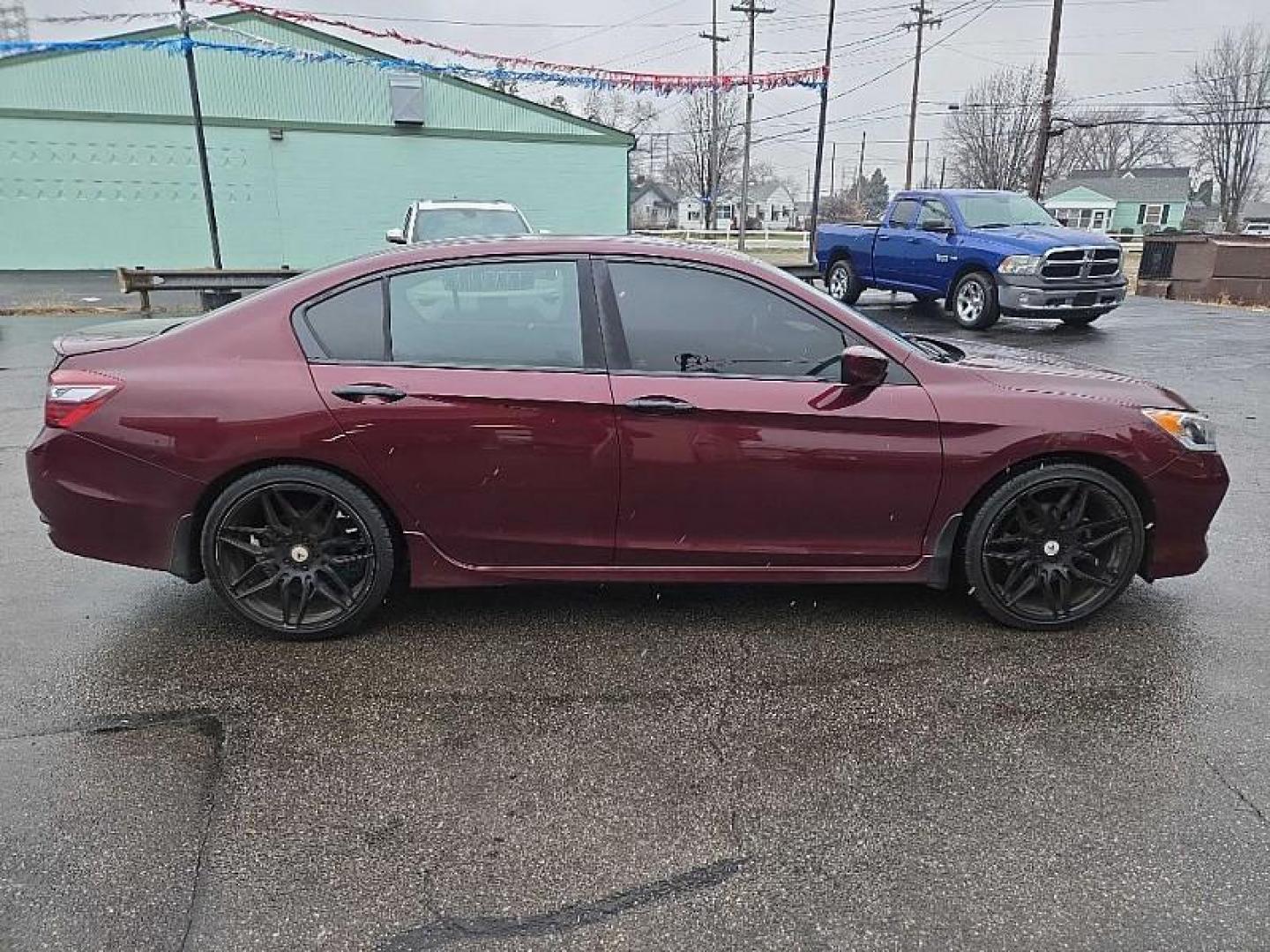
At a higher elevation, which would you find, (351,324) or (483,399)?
(351,324)

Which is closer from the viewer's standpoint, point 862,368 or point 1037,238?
point 862,368

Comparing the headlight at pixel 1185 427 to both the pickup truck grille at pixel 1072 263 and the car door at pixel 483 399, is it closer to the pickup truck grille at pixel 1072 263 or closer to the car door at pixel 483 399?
the car door at pixel 483 399

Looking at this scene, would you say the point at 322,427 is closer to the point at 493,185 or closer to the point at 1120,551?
the point at 1120,551

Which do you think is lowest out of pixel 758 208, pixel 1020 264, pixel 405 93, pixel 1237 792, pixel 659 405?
pixel 1237 792

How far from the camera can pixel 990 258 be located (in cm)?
1259

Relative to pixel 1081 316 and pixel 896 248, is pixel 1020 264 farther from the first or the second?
pixel 896 248

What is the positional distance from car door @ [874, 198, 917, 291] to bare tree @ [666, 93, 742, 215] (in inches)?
1274

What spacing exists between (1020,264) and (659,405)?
10.6 meters

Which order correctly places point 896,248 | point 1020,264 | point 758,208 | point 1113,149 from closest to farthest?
point 1020,264 → point 896,248 → point 1113,149 → point 758,208

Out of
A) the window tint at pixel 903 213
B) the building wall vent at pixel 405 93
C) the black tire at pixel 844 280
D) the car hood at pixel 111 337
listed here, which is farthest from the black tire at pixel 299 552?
the building wall vent at pixel 405 93

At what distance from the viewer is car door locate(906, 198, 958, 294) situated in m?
13.3

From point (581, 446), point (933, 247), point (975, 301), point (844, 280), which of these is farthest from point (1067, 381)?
point (844, 280)

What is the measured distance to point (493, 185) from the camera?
24.5 meters

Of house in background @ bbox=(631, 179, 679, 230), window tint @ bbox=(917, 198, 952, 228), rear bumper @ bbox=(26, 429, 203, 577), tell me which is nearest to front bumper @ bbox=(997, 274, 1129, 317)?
window tint @ bbox=(917, 198, 952, 228)
